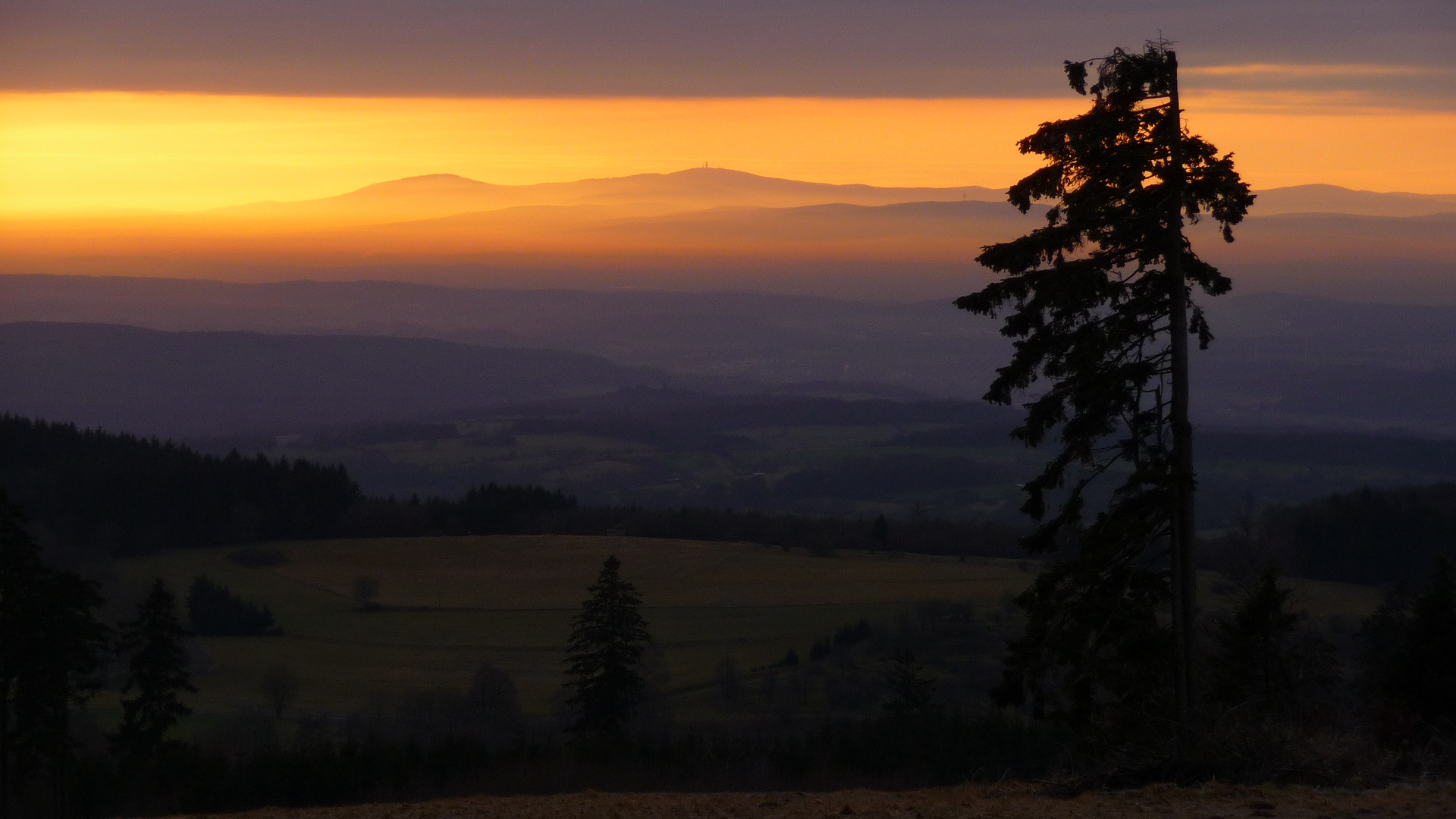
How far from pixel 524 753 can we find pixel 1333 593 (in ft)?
171

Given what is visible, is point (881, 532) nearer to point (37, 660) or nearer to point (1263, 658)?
point (1263, 658)

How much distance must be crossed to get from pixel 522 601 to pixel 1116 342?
55371 millimetres

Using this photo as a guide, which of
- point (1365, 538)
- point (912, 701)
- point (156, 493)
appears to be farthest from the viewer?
point (156, 493)

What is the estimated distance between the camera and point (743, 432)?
194875 mm

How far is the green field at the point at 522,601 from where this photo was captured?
51.3 m

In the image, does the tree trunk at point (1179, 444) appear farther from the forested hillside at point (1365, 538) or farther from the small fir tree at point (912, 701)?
the forested hillside at point (1365, 538)

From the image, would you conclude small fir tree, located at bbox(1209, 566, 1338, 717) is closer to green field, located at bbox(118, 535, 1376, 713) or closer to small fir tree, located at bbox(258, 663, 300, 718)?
green field, located at bbox(118, 535, 1376, 713)

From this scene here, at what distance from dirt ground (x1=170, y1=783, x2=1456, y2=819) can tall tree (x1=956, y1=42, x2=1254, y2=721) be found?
2.42 metres

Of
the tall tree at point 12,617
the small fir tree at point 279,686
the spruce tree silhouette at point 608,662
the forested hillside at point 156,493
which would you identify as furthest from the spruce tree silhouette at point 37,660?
the forested hillside at point 156,493

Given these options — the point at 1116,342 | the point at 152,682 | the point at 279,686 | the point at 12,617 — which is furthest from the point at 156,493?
the point at 1116,342

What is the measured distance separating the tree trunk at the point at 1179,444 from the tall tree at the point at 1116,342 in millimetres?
19

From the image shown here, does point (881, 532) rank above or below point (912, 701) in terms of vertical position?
above

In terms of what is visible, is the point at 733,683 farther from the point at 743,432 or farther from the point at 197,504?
the point at 743,432

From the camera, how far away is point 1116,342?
15.2 meters
